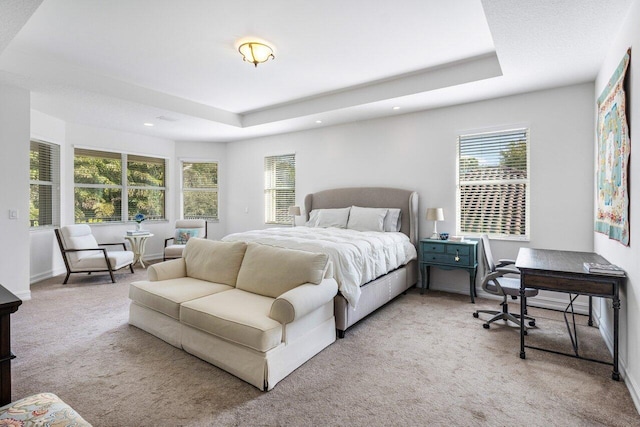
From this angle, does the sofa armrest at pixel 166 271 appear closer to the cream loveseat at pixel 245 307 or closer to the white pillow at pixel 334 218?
the cream loveseat at pixel 245 307

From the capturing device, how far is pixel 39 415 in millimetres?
1321

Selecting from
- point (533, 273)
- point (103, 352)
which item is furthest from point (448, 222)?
point (103, 352)

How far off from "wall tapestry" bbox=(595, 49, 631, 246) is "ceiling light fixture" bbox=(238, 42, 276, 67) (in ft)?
9.98

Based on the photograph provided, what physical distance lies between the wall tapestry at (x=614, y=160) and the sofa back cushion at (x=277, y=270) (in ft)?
7.52

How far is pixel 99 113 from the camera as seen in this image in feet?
16.4

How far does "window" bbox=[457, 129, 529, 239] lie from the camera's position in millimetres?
4152

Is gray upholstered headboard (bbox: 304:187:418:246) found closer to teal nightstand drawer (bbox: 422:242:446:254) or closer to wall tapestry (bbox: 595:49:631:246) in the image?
teal nightstand drawer (bbox: 422:242:446:254)

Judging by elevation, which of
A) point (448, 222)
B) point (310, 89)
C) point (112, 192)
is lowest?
point (448, 222)

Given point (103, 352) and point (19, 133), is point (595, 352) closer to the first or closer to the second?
point (103, 352)

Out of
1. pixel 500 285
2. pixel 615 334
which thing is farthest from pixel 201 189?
pixel 615 334

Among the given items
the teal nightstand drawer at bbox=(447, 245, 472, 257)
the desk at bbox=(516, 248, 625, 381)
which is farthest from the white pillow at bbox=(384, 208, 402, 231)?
the desk at bbox=(516, 248, 625, 381)

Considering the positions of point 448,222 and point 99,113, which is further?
point 99,113

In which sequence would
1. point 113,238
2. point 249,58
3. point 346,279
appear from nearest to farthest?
point 346,279, point 249,58, point 113,238

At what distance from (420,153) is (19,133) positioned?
Answer: 548cm
